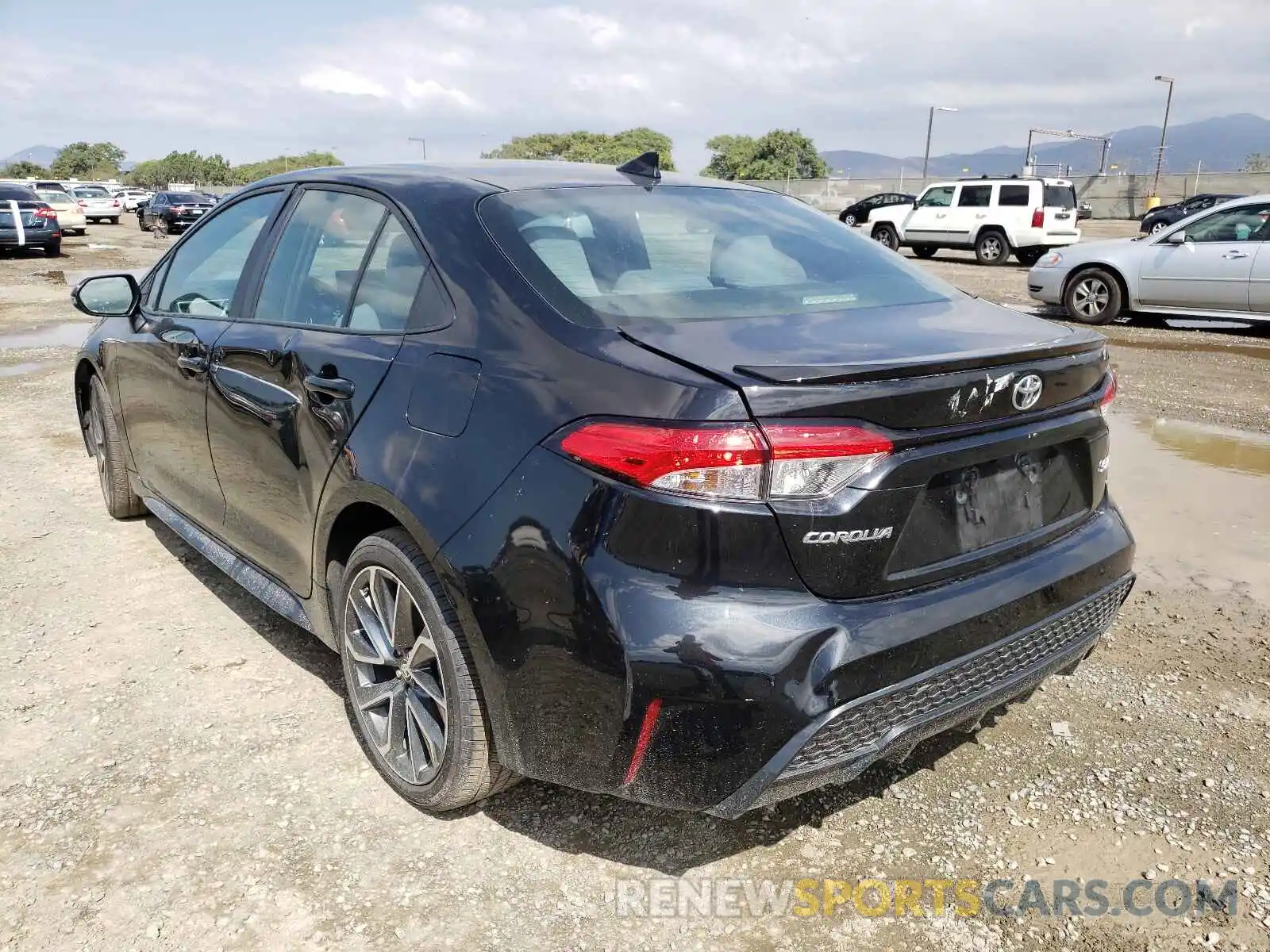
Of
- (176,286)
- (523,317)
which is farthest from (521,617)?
(176,286)

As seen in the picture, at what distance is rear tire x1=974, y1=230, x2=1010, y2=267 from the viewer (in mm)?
21688

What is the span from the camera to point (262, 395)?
2.98m

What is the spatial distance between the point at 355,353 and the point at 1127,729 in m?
2.52

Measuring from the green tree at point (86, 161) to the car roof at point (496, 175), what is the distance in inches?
5455

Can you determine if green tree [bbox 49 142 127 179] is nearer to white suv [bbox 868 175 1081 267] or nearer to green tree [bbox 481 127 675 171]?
green tree [bbox 481 127 675 171]

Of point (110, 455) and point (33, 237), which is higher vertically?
point (33, 237)

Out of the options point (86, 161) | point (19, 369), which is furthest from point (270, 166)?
point (19, 369)

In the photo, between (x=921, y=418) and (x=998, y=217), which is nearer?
(x=921, y=418)

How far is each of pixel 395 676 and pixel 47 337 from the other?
1031 cm

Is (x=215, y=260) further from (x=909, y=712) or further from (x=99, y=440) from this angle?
(x=909, y=712)

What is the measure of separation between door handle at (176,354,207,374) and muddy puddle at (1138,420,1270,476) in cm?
545

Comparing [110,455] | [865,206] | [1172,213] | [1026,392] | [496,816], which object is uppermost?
[1172,213]

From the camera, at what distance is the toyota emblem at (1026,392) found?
2.21 meters

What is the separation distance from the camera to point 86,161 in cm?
12581
